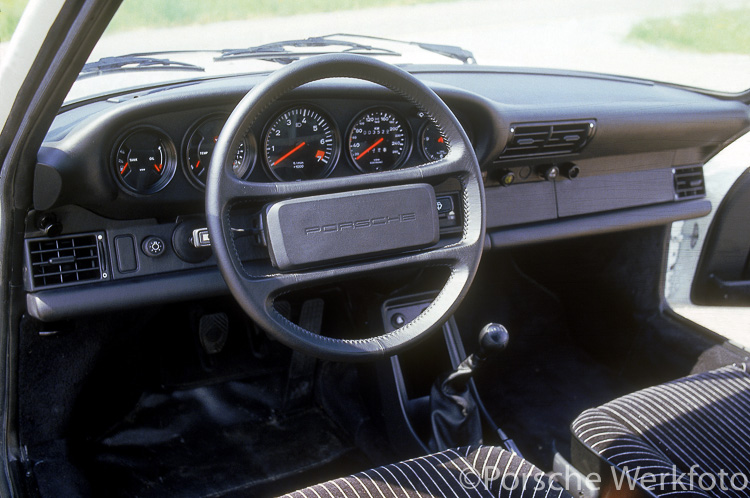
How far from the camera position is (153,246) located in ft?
5.92

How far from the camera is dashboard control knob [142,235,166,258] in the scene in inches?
70.9

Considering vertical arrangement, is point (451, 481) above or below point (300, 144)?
below

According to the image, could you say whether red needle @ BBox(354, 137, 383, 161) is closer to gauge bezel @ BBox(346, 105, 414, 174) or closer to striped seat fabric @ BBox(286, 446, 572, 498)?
gauge bezel @ BBox(346, 105, 414, 174)

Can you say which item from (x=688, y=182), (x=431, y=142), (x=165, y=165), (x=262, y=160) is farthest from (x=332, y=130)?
(x=688, y=182)

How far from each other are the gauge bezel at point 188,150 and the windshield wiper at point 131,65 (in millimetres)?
477

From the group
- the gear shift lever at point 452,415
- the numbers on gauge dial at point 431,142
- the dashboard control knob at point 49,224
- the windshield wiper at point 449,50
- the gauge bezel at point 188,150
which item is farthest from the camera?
the windshield wiper at point 449,50

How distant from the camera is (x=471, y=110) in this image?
203cm

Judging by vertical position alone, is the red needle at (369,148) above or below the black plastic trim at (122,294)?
above

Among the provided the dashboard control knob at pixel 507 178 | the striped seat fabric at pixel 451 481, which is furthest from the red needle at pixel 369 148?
the striped seat fabric at pixel 451 481

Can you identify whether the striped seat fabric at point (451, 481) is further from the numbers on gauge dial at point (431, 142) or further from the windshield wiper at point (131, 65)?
the windshield wiper at point (131, 65)

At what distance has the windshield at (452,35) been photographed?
6.76 ft

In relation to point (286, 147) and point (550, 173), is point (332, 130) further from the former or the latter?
point (550, 173)

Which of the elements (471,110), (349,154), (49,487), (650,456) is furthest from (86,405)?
(650,456)

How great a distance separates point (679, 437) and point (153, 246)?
1.45 m
